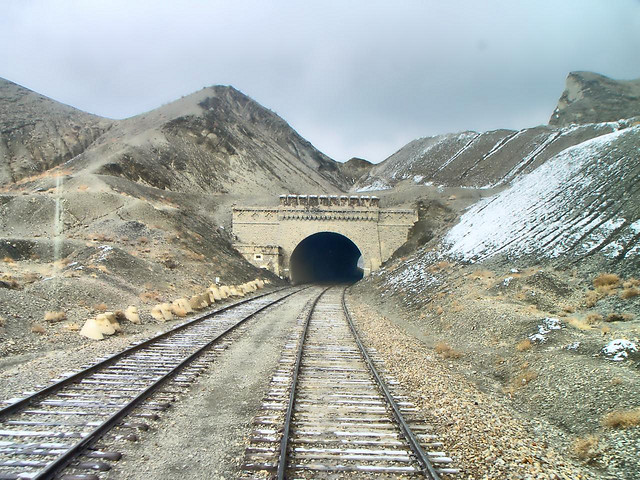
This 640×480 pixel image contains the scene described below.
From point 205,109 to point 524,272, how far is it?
70614 millimetres

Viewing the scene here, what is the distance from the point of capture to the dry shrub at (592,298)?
37.5ft

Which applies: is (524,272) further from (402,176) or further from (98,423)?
(402,176)

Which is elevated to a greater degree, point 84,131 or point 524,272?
point 84,131

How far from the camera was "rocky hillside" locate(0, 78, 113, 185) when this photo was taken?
174 ft

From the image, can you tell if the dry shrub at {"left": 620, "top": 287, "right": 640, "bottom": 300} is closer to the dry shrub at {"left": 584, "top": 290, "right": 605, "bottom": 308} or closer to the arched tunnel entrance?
the dry shrub at {"left": 584, "top": 290, "right": 605, "bottom": 308}

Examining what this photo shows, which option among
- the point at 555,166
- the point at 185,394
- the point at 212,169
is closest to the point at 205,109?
the point at 212,169

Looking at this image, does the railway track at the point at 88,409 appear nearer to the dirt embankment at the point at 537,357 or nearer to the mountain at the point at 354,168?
the dirt embankment at the point at 537,357

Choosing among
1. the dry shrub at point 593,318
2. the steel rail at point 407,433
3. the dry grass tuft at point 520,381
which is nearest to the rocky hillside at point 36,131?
the steel rail at point 407,433

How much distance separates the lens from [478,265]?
1816 cm

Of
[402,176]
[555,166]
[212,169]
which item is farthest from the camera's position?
[402,176]

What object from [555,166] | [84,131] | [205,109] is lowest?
[555,166]

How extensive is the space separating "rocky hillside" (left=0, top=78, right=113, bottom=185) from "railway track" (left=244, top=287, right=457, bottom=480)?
54.1 metres

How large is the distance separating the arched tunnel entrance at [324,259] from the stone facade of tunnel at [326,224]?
1.91m

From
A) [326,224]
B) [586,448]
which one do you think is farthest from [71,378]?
[326,224]
